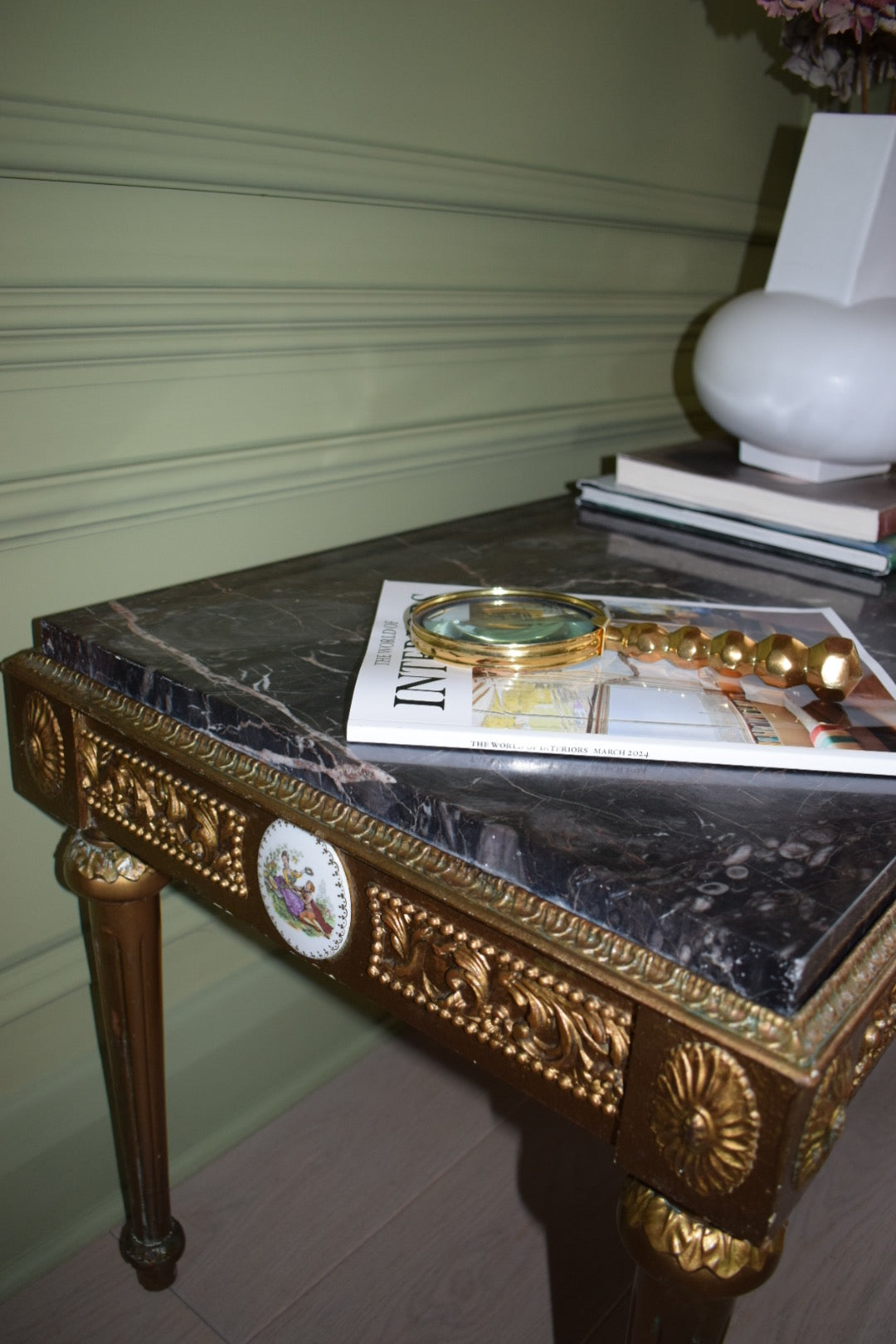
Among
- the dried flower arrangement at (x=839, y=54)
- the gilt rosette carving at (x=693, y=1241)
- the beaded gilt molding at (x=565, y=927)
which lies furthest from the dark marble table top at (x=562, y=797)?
the dried flower arrangement at (x=839, y=54)

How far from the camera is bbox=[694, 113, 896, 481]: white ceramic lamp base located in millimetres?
870

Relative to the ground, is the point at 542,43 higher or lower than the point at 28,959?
higher

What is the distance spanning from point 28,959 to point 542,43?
0.88 m

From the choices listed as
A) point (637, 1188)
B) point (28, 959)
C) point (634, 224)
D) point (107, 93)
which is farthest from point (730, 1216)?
point (634, 224)

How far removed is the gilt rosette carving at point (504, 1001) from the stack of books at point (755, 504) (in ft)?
1.76

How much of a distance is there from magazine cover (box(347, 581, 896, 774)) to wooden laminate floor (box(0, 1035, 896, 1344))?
572 millimetres

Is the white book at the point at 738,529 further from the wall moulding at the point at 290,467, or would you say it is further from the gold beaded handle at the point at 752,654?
the gold beaded handle at the point at 752,654

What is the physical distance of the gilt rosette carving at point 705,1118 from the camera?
0.41 meters

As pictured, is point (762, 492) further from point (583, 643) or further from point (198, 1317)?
point (198, 1317)

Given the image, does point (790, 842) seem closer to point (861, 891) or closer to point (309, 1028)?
point (861, 891)

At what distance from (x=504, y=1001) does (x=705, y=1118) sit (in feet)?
0.34

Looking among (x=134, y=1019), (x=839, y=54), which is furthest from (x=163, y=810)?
(x=839, y=54)

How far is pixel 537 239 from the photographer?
1021 mm

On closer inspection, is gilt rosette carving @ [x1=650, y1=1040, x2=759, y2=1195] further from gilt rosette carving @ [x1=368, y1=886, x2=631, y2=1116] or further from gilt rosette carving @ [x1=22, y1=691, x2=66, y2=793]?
gilt rosette carving @ [x1=22, y1=691, x2=66, y2=793]
